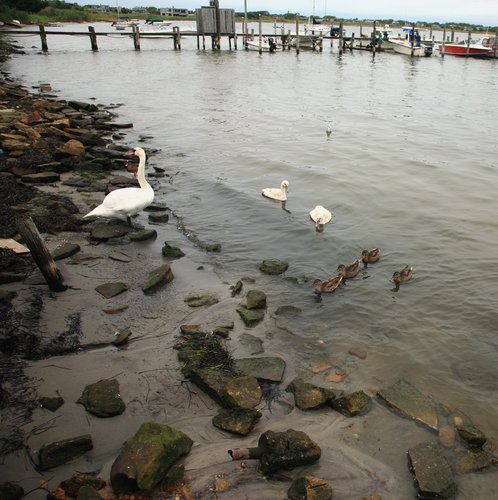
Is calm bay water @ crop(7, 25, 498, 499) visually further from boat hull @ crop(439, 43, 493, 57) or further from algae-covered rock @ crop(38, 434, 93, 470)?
boat hull @ crop(439, 43, 493, 57)

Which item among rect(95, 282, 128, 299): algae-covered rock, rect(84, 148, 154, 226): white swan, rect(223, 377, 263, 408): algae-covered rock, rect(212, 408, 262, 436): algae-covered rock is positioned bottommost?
rect(212, 408, 262, 436): algae-covered rock

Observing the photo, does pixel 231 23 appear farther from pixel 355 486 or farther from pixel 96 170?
pixel 355 486

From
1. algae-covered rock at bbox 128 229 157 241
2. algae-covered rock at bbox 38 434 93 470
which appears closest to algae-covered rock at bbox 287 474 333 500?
algae-covered rock at bbox 38 434 93 470

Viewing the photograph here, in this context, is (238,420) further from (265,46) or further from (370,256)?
(265,46)

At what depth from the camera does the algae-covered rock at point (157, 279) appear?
6.84 m

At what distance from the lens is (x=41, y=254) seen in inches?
246

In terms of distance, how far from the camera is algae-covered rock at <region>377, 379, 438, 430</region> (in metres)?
4.78

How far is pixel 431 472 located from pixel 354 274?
400 cm

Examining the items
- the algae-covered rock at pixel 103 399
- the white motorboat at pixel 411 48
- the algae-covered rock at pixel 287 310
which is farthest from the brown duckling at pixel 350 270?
the white motorboat at pixel 411 48

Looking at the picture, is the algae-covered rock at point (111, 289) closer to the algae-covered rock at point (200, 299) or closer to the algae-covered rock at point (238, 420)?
the algae-covered rock at point (200, 299)

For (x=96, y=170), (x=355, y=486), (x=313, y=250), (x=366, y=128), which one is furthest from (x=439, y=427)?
(x=366, y=128)

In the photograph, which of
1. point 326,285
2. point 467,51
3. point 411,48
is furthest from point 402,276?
point 467,51

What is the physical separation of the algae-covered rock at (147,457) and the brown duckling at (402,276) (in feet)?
15.2

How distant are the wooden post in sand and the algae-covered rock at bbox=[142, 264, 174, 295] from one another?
1.19 meters
